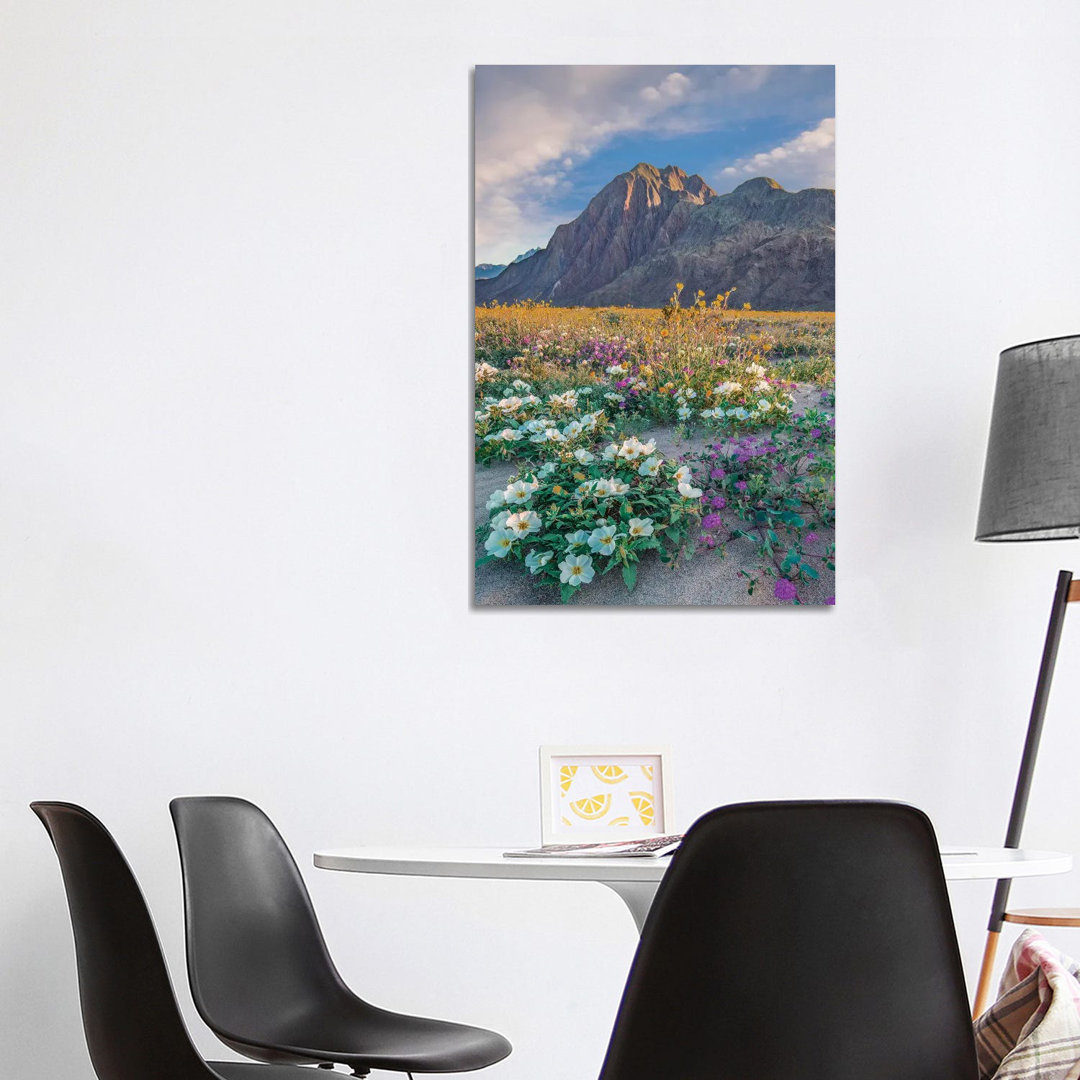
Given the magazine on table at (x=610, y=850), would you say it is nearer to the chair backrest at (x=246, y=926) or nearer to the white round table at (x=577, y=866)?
the white round table at (x=577, y=866)

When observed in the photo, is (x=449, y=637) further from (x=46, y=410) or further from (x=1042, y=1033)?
(x=1042, y=1033)

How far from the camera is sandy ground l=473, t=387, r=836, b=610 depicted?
2762 millimetres

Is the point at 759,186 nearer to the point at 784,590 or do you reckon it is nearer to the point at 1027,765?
the point at 784,590

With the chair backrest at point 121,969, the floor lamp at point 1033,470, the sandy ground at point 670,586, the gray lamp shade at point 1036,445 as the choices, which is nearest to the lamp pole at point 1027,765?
the floor lamp at point 1033,470

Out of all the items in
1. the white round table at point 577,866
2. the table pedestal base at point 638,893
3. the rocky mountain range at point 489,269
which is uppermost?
the rocky mountain range at point 489,269

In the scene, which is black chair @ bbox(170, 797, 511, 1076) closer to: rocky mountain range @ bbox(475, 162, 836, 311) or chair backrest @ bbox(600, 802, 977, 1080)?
chair backrest @ bbox(600, 802, 977, 1080)

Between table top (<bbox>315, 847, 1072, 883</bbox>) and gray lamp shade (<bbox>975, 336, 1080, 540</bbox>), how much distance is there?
732 mm

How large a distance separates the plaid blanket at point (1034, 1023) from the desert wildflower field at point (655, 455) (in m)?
1.32

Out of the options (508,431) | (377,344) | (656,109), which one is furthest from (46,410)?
(656,109)

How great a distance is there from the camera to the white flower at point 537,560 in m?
2.77

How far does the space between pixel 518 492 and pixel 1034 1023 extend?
1.65 metres

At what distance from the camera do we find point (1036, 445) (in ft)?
7.71

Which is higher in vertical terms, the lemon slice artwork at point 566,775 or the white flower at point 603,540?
the white flower at point 603,540

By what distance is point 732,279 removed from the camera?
2.85 m
